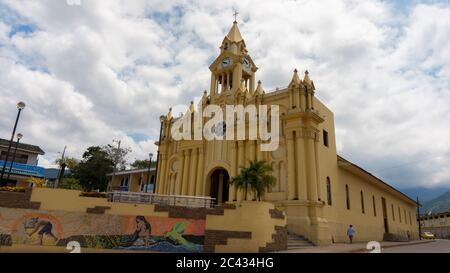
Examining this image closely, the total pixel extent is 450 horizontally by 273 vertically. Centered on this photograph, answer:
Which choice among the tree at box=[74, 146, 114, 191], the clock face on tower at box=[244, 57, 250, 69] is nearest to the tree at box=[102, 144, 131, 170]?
the tree at box=[74, 146, 114, 191]

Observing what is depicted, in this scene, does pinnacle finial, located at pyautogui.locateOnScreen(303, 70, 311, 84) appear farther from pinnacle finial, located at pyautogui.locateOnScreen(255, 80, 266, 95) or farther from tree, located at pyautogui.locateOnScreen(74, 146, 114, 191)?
tree, located at pyautogui.locateOnScreen(74, 146, 114, 191)

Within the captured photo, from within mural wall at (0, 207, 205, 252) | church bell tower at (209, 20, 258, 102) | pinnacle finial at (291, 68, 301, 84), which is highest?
church bell tower at (209, 20, 258, 102)

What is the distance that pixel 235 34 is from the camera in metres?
36.1

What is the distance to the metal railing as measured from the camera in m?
16.7

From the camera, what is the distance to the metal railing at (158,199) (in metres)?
16.7

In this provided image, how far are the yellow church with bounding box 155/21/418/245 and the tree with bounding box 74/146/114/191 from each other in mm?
20407

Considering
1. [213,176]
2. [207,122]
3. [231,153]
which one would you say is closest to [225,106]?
[207,122]

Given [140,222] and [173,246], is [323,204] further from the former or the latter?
[140,222]

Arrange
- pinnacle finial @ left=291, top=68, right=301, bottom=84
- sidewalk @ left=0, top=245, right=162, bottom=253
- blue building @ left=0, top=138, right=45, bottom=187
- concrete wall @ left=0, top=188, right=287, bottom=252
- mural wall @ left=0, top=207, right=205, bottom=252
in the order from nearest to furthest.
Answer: sidewalk @ left=0, top=245, right=162, bottom=253 → mural wall @ left=0, top=207, right=205, bottom=252 → concrete wall @ left=0, top=188, right=287, bottom=252 → pinnacle finial @ left=291, top=68, right=301, bottom=84 → blue building @ left=0, top=138, right=45, bottom=187

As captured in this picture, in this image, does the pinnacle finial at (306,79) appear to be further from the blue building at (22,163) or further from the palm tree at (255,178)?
the blue building at (22,163)

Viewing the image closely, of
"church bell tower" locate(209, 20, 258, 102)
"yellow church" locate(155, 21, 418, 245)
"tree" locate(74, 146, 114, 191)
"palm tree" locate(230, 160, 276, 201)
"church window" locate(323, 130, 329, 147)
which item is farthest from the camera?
"tree" locate(74, 146, 114, 191)

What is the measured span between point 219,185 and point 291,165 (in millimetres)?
9016

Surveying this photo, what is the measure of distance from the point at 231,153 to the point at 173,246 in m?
13.9

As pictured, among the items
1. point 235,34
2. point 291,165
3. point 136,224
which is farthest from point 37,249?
point 235,34
